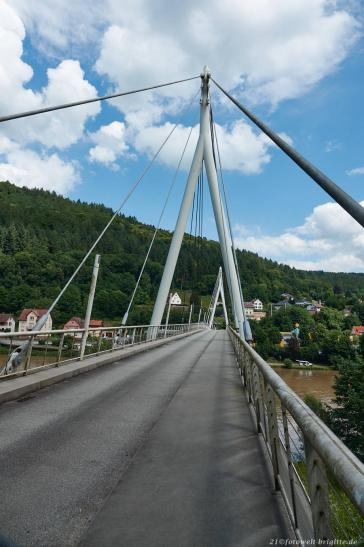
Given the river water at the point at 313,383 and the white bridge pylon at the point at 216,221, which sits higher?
the white bridge pylon at the point at 216,221

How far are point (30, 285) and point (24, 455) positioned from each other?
2776 inches

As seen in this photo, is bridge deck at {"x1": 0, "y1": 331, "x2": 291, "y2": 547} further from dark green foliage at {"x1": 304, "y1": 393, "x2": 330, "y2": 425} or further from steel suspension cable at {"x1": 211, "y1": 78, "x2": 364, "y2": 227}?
dark green foliage at {"x1": 304, "y1": 393, "x2": 330, "y2": 425}

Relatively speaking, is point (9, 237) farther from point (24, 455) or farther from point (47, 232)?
point (24, 455)

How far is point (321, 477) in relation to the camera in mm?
2105

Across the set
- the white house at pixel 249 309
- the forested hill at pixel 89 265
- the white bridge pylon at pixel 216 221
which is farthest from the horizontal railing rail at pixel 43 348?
the white house at pixel 249 309

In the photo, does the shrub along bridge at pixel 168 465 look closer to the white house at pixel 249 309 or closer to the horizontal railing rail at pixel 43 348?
the horizontal railing rail at pixel 43 348

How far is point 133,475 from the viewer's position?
12.6 feet

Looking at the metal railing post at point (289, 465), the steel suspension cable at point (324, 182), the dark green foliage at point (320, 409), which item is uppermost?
the steel suspension cable at point (324, 182)

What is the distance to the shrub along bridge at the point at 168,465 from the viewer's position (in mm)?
2412

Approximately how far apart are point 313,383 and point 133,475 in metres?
51.2

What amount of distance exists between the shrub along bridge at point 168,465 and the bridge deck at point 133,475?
13mm

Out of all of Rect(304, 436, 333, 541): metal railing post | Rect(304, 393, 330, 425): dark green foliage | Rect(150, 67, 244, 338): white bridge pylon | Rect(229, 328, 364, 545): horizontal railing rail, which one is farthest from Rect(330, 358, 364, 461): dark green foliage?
Rect(304, 436, 333, 541): metal railing post

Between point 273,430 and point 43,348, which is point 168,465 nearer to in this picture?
point 273,430

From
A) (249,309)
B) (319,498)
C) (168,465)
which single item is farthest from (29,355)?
(249,309)
